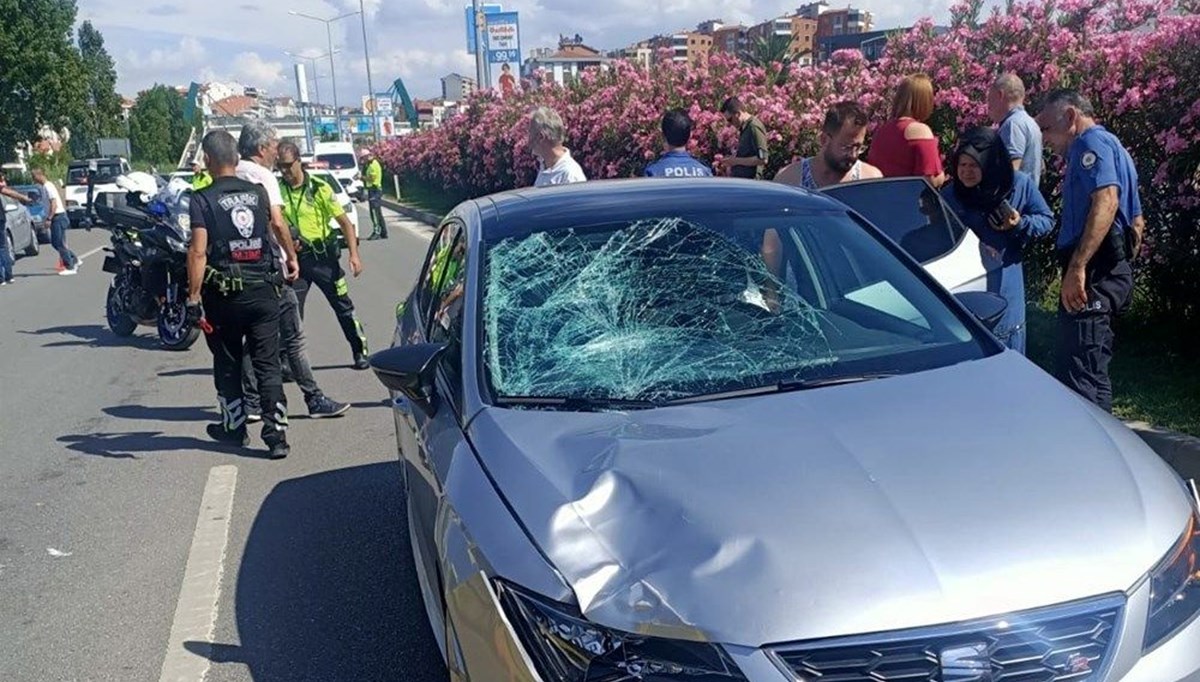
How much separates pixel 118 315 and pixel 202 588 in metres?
7.33

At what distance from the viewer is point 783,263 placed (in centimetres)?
369

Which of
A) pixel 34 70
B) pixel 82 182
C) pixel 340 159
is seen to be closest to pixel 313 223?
pixel 82 182

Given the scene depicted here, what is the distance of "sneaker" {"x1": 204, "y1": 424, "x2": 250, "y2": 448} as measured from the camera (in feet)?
21.6

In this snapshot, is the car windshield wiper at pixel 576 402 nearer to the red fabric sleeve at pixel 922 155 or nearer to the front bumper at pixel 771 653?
the front bumper at pixel 771 653

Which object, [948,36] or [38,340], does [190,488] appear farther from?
[948,36]

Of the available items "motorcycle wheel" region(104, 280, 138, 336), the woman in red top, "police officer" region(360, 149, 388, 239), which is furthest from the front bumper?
"police officer" region(360, 149, 388, 239)

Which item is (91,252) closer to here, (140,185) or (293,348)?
(140,185)

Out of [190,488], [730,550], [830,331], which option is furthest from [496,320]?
[190,488]

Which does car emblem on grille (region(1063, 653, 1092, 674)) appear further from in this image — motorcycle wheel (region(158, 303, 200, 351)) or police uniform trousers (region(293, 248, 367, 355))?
motorcycle wheel (region(158, 303, 200, 351))

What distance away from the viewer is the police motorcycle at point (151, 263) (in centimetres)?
952

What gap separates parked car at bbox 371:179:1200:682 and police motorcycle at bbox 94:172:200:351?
6709 mm

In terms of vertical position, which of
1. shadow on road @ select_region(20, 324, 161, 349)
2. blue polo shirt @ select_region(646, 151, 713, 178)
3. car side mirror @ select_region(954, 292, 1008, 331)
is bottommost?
shadow on road @ select_region(20, 324, 161, 349)

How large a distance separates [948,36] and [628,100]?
252 inches

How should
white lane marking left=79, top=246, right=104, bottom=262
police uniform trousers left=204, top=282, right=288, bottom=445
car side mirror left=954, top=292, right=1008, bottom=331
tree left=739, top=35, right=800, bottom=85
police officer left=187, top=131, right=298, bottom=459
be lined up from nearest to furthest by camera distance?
car side mirror left=954, top=292, right=1008, bottom=331 → police officer left=187, top=131, right=298, bottom=459 → police uniform trousers left=204, top=282, right=288, bottom=445 → tree left=739, top=35, right=800, bottom=85 → white lane marking left=79, top=246, right=104, bottom=262
